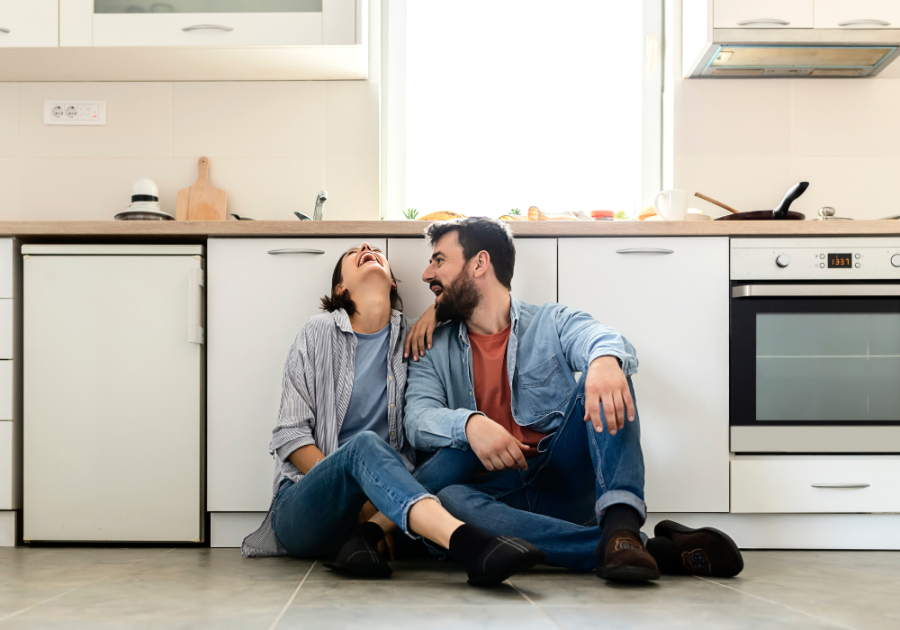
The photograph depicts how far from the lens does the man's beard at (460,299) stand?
1.73m

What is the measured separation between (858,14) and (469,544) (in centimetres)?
→ 212

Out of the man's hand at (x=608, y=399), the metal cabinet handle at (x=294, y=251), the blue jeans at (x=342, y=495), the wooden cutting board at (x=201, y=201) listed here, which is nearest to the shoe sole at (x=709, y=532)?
the man's hand at (x=608, y=399)

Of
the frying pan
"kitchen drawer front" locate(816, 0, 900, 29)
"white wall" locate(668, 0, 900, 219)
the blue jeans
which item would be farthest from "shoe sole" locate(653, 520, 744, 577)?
"kitchen drawer front" locate(816, 0, 900, 29)

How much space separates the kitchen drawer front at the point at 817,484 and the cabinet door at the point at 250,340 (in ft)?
4.01

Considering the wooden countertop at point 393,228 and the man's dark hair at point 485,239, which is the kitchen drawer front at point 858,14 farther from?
the man's dark hair at point 485,239

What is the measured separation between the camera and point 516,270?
1.90 meters

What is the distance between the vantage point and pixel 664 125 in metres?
2.59

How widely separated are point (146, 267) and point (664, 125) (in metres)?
1.93

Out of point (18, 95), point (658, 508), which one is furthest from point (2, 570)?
point (18, 95)

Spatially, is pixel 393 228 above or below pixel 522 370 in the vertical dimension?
above

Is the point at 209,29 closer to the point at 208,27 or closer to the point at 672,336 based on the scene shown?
the point at 208,27

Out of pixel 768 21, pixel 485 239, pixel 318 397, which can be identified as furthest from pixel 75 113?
pixel 768 21

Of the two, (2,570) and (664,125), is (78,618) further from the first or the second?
(664,125)

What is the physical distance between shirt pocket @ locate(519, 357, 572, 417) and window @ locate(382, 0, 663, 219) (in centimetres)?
115
